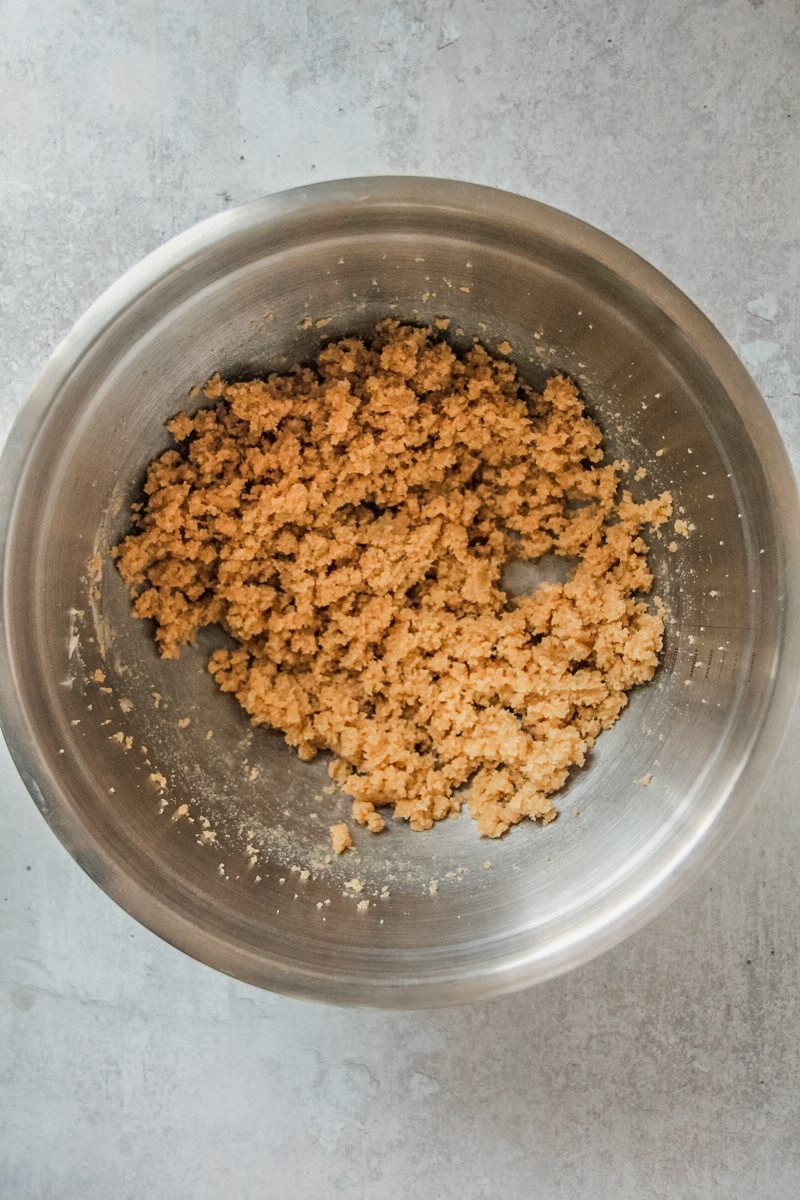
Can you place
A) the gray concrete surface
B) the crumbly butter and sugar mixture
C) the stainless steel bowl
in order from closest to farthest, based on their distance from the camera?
the stainless steel bowl, the crumbly butter and sugar mixture, the gray concrete surface

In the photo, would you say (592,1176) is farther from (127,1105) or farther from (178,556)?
(178,556)

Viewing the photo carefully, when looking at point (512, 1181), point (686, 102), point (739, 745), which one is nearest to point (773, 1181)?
point (512, 1181)

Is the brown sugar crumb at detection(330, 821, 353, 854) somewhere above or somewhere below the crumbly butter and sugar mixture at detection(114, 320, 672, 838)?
below

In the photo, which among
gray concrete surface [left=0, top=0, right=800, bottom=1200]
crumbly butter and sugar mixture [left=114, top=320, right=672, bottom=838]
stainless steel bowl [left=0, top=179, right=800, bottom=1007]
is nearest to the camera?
stainless steel bowl [left=0, top=179, right=800, bottom=1007]

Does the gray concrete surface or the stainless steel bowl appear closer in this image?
the stainless steel bowl

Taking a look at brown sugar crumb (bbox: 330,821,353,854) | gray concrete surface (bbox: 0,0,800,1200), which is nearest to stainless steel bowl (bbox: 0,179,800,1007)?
brown sugar crumb (bbox: 330,821,353,854)

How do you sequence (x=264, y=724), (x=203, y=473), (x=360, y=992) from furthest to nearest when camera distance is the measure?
1. (x=264, y=724)
2. (x=203, y=473)
3. (x=360, y=992)

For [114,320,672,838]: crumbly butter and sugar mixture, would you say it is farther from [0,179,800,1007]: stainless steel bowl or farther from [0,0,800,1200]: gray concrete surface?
[0,0,800,1200]: gray concrete surface
